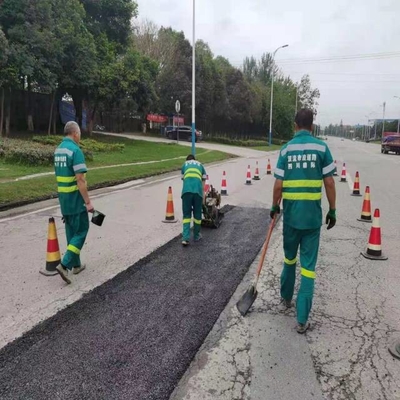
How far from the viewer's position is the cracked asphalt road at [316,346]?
2822mm

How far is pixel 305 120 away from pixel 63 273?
3.17 m

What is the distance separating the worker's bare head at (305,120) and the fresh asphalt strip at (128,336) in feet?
6.59

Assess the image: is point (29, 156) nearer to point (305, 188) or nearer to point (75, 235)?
point (75, 235)

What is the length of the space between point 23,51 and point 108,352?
2156 cm

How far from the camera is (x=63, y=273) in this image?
4547 mm

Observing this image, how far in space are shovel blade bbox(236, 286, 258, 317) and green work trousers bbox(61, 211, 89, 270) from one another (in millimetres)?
2098

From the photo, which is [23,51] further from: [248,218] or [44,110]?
[248,218]

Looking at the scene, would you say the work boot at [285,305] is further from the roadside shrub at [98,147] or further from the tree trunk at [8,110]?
the tree trunk at [8,110]

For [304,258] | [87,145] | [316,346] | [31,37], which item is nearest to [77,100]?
[31,37]

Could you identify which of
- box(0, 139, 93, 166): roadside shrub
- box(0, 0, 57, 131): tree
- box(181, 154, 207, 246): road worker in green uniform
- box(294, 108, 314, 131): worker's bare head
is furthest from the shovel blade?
box(0, 0, 57, 131): tree

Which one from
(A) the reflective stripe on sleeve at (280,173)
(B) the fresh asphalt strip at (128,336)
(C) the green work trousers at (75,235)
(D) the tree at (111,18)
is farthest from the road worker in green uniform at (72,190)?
(D) the tree at (111,18)

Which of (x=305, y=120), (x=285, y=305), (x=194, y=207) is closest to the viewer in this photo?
(x=305, y=120)

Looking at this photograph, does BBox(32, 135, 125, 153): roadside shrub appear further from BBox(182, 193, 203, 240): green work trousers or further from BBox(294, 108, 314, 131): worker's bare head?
BBox(294, 108, 314, 131): worker's bare head

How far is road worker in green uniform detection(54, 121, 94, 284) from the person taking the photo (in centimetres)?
471
